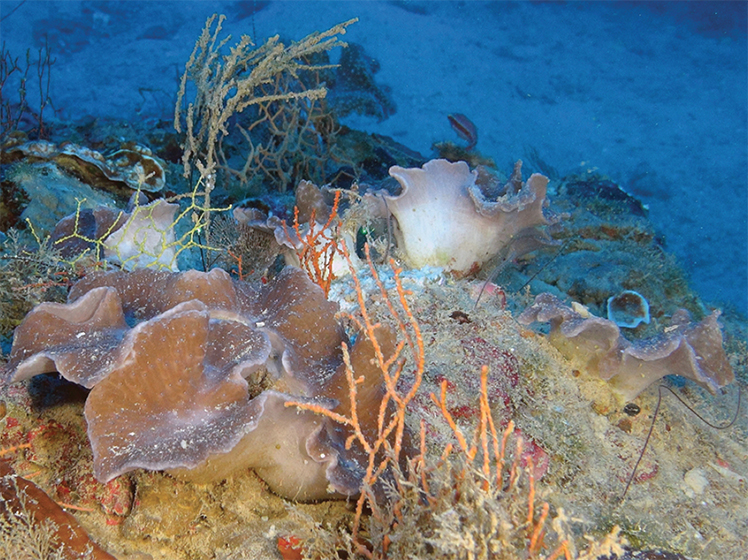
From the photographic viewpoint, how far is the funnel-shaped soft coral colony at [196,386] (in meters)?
1.53

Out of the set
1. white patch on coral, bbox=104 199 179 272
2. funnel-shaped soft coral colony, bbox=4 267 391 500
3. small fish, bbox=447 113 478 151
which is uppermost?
funnel-shaped soft coral colony, bbox=4 267 391 500

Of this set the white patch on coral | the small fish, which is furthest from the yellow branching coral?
the small fish

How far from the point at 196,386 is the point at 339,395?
1.94ft

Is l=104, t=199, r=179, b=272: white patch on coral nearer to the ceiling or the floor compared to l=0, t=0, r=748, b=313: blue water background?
nearer to the ceiling

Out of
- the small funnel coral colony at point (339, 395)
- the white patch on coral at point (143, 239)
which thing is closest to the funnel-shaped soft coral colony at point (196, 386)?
the small funnel coral colony at point (339, 395)

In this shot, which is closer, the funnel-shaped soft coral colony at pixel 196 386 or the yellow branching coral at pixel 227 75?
the funnel-shaped soft coral colony at pixel 196 386

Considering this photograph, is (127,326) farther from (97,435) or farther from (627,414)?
(627,414)

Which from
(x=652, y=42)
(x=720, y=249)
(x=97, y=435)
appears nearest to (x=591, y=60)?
(x=652, y=42)

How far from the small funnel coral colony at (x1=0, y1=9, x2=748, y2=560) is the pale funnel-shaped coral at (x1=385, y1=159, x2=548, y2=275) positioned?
2cm

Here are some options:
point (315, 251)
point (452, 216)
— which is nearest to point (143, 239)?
point (315, 251)

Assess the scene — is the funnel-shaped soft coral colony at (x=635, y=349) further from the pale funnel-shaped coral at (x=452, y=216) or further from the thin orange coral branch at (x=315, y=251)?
the thin orange coral branch at (x=315, y=251)

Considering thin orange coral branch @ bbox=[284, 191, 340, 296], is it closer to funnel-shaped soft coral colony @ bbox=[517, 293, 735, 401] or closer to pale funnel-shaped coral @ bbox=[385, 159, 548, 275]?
pale funnel-shaped coral @ bbox=[385, 159, 548, 275]

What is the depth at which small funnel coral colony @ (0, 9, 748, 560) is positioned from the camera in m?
1.52

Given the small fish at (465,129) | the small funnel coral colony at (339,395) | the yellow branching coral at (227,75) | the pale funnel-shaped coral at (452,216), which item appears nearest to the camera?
the small funnel coral colony at (339,395)
